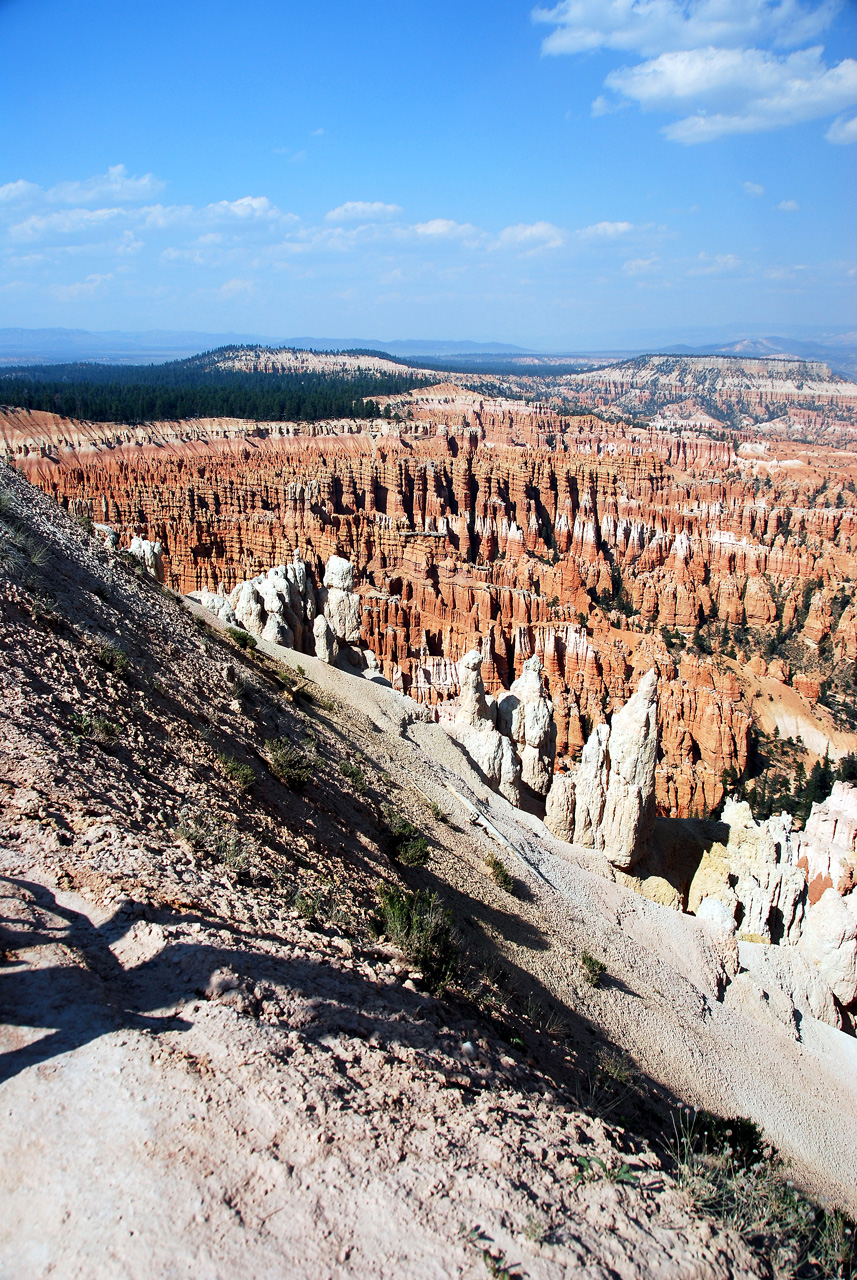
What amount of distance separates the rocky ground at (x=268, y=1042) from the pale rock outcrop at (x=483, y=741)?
22.8ft

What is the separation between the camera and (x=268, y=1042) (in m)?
3.91

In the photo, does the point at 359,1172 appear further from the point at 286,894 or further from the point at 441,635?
the point at 441,635

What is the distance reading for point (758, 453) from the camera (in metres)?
112

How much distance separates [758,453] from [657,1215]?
126596mm

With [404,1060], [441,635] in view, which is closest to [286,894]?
[404,1060]

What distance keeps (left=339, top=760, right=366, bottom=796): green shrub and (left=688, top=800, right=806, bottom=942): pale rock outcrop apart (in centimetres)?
821

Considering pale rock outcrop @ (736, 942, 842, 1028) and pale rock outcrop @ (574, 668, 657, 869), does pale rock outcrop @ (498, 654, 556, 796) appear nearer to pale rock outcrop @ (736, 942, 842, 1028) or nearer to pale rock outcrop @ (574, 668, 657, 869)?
pale rock outcrop @ (574, 668, 657, 869)

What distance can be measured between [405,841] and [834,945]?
32.0 feet

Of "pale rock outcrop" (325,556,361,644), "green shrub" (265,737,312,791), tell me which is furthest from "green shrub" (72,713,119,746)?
"pale rock outcrop" (325,556,361,644)

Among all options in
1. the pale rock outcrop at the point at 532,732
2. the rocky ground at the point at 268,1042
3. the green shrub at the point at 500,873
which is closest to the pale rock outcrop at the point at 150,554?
the rocky ground at the point at 268,1042

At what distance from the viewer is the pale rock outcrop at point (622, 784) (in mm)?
15883

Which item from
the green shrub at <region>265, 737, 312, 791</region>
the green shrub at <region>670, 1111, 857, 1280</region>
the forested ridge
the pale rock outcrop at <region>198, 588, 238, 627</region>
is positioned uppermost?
the forested ridge

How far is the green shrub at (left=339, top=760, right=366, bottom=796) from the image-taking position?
35.8 feet

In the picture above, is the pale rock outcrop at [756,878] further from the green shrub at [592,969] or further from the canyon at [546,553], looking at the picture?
the canyon at [546,553]
